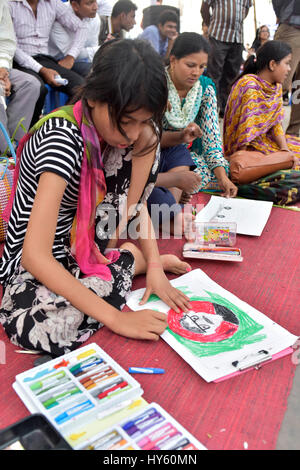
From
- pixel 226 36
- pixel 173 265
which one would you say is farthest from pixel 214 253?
pixel 226 36

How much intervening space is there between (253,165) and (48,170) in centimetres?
128

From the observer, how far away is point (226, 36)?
3.46m

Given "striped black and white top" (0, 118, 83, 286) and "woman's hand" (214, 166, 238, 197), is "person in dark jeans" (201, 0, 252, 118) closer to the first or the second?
"woman's hand" (214, 166, 238, 197)

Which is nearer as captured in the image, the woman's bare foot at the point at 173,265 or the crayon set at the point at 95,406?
the crayon set at the point at 95,406

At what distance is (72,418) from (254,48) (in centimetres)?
463

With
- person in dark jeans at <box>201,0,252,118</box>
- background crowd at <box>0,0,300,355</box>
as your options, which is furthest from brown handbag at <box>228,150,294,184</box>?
person in dark jeans at <box>201,0,252,118</box>

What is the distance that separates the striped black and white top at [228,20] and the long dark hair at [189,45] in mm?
2023

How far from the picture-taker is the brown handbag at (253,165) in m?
1.91

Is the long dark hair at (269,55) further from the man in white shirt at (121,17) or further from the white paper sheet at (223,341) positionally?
the man in white shirt at (121,17)

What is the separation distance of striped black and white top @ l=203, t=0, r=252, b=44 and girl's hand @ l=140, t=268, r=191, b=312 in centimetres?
300

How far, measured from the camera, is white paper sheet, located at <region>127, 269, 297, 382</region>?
89 cm

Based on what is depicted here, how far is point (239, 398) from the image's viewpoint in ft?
2.75

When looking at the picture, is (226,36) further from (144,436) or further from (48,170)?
(144,436)

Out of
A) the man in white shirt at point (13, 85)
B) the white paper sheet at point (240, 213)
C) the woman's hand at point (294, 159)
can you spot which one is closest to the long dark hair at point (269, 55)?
the woman's hand at point (294, 159)
